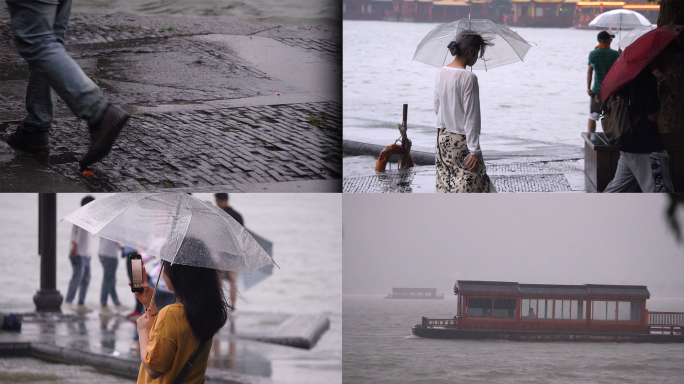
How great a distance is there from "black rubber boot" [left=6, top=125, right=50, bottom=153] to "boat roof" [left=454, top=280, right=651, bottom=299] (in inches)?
135

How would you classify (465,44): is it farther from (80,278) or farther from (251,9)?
(80,278)

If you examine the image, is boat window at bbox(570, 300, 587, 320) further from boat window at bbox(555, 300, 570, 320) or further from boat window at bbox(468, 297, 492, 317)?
boat window at bbox(468, 297, 492, 317)

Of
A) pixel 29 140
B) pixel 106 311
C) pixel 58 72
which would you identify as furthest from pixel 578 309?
pixel 106 311

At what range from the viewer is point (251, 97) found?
22.1ft

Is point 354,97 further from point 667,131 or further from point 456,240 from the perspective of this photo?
point 667,131

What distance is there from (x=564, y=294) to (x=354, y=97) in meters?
2.38

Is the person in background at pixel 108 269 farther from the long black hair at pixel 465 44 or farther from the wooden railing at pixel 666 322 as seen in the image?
the wooden railing at pixel 666 322

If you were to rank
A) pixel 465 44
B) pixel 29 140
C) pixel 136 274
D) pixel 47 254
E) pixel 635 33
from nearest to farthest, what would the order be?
pixel 136 274
pixel 465 44
pixel 29 140
pixel 635 33
pixel 47 254

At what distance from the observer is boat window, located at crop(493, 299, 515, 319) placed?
6.21 m

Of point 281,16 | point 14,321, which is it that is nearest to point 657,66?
point 281,16

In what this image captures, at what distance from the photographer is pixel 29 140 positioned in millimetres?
6105

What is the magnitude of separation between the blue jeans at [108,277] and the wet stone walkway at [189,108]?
2.50 metres

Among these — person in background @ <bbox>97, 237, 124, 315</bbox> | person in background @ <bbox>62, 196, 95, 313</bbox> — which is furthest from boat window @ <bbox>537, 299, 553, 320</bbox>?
person in background @ <bbox>62, 196, 95, 313</bbox>

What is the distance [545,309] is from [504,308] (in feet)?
1.04
